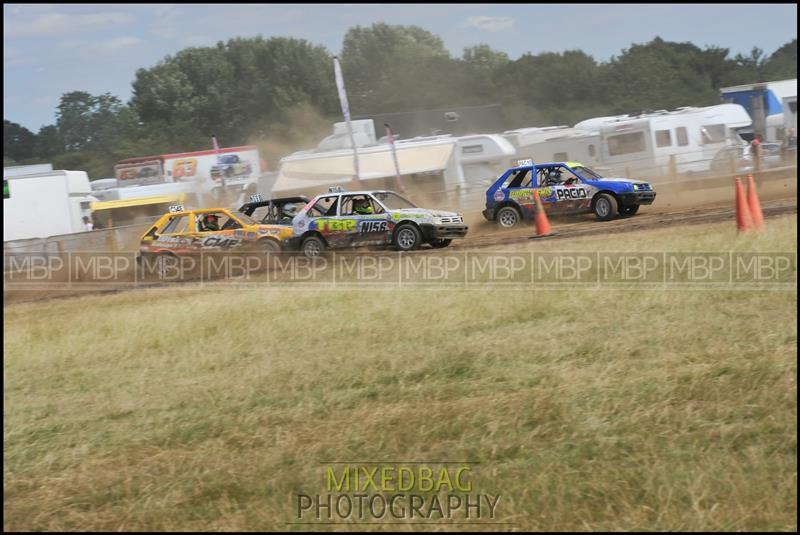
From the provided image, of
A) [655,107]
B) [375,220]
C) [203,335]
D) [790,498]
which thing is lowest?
[790,498]

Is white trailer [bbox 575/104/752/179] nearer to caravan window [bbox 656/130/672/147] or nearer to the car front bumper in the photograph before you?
caravan window [bbox 656/130/672/147]

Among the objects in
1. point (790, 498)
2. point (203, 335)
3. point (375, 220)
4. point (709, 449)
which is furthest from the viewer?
point (375, 220)

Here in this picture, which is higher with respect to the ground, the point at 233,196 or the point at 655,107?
the point at 655,107

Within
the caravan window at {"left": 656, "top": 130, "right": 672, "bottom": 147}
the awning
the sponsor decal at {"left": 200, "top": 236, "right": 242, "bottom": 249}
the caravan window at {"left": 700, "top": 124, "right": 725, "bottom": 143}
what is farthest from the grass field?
the awning

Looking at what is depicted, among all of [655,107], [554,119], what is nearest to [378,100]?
[554,119]

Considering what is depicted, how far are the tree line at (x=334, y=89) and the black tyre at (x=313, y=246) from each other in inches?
1293

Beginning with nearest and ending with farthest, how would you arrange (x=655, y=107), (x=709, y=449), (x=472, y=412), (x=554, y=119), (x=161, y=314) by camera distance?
1. (x=709, y=449)
2. (x=472, y=412)
3. (x=161, y=314)
4. (x=655, y=107)
5. (x=554, y=119)

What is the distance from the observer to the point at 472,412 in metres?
6.27

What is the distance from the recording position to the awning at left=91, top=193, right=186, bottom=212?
3189 cm

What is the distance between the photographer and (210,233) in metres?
16.9

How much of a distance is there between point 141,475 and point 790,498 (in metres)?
3.71

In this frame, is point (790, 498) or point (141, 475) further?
point (141, 475)

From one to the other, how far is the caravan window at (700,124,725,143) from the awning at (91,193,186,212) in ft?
59.2

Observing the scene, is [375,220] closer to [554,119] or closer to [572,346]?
[572,346]
